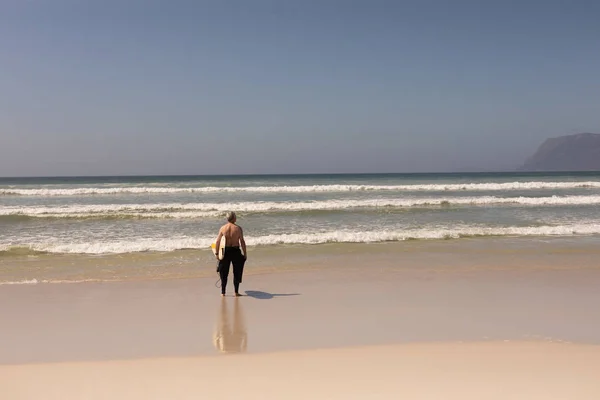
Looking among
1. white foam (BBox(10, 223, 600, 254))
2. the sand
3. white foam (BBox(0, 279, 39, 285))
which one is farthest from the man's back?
white foam (BBox(10, 223, 600, 254))

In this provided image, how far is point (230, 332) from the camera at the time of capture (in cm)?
566

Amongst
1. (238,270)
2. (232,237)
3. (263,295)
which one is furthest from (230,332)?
(232,237)

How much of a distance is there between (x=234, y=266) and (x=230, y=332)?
2066mm

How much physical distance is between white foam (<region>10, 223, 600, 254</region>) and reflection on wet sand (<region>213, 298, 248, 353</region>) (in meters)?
5.84

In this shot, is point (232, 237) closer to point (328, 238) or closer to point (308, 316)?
point (308, 316)

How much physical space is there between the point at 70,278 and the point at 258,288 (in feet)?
12.7

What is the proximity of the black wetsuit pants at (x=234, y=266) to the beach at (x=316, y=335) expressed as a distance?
0.32 m

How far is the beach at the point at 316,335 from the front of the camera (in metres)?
4.05

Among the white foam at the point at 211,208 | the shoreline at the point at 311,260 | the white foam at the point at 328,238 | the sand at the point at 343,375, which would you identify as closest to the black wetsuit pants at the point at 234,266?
the shoreline at the point at 311,260

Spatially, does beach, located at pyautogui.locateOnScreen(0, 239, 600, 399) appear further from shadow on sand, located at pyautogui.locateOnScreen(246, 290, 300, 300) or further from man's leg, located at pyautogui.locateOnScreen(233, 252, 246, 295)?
man's leg, located at pyautogui.locateOnScreen(233, 252, 246, 295)

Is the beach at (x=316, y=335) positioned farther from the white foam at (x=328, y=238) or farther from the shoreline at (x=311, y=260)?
the white foam at (x=328, y=238)

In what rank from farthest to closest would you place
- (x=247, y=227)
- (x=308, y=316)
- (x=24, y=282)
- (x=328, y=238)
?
1. (x=247, y=227)
2. (x=328, y=238)
3. (x=24, y=282)
4. (x=308, y=316)

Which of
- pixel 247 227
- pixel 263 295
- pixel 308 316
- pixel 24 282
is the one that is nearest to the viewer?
pixel 308 316

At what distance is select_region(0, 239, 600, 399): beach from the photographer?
4.05 meters
